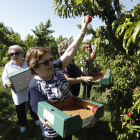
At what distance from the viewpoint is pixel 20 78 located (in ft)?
5.70

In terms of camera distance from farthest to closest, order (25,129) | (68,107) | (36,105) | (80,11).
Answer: (25,129), (80,11), (68,107), (36,105)

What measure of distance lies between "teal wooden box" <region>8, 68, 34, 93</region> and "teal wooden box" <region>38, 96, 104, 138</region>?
848mm

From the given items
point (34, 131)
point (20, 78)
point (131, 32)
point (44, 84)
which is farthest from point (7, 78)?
point (131, 32)

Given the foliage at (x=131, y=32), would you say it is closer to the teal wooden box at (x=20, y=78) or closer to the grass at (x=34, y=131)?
the teal wooden box at (x=20, y=78)

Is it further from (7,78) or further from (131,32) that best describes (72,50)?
(7,78)

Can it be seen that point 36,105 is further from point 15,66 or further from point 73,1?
point 73,1

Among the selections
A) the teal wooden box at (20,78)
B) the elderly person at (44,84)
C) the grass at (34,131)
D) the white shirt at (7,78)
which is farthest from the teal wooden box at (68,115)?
the white shirt at (7,78)

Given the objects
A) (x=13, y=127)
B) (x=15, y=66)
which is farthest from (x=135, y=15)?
(x=13, y=127)

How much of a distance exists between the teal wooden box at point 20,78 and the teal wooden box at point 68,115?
0.85m

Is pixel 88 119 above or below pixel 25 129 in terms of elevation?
above

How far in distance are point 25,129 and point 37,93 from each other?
Result: 1.95 meters

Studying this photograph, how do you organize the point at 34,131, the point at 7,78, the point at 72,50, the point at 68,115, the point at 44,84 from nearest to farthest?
the point at 68,115, the point at 44,84, the point at 72,50, the point at 7,78, the point at 34,131

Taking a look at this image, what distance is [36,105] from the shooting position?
1.02 meters

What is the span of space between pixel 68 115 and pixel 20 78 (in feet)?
3.97
